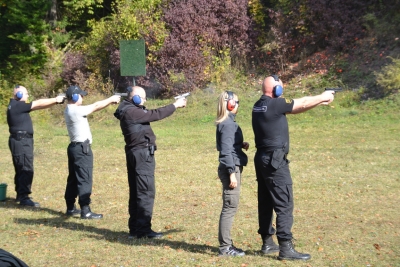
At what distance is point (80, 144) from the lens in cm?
1010

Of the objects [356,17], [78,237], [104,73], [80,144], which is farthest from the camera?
[104,73]

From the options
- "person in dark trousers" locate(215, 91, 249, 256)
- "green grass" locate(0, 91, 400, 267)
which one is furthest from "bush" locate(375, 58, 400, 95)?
"person in dark trousers" locate(215, 91, 249, 256)

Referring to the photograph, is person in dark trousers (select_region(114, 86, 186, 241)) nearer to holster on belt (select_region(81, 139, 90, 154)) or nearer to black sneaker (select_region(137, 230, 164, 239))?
black sneaker (select_region(137, 230, 164, 239))

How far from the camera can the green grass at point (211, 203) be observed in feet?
26.3

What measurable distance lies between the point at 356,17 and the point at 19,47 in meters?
18.5

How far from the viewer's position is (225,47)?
2809 centimetres

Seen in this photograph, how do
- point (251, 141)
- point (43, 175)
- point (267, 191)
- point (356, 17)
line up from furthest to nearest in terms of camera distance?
point (356, 17)
point (251, 141)
point (43, 175)
point (267, 191)

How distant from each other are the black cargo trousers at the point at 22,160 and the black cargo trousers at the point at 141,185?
3299 mm

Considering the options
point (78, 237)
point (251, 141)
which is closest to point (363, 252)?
point (78, 237)

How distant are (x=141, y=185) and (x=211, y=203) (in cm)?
275

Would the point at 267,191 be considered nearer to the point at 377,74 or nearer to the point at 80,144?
the point at 80,144

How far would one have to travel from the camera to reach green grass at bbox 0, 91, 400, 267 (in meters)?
8.02

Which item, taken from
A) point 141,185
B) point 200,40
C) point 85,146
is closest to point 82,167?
point 85,146

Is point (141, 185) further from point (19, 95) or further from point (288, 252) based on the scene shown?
point (19, 95)
